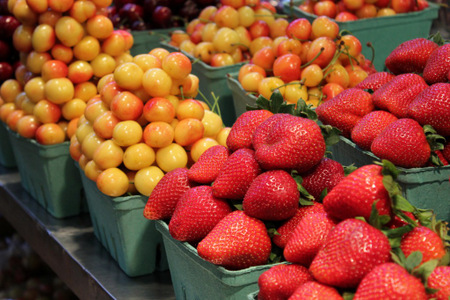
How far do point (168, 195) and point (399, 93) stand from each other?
62cm

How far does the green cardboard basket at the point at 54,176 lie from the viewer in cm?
202

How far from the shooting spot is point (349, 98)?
59.4 inches

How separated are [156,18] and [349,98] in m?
1.56

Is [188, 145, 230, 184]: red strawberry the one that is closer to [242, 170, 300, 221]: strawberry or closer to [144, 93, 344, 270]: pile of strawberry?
[144, 93, 344, 270]: pile of strawberry

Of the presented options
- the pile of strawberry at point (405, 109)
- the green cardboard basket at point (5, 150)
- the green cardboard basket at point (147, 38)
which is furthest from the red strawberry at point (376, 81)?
the green cardboard basket at point (5, 150)

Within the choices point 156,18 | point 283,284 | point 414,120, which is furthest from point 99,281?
point 156,18

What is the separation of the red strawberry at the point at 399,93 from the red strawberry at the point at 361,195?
48 cm

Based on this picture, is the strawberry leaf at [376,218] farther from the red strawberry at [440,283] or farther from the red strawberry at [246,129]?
the red strawberry at [246,129]

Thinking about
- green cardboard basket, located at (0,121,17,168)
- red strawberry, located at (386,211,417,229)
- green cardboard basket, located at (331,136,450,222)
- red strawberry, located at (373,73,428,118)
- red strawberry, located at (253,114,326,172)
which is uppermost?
red strawberry, located at (253,114,326,172)

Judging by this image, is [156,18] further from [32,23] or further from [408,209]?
[408,209]

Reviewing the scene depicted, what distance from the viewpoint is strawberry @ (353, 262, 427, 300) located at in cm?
80

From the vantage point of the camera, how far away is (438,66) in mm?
1423

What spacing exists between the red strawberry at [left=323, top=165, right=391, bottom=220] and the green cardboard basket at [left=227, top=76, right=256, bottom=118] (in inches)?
40.6

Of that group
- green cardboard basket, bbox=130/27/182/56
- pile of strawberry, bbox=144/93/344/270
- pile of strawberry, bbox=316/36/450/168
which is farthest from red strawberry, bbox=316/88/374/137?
green cardboard basket, bbox=130/27/182/56
